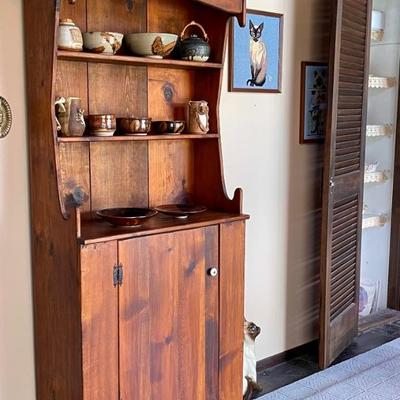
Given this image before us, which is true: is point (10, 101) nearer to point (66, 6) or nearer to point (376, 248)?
point (66, 6)

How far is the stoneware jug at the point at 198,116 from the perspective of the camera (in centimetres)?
238

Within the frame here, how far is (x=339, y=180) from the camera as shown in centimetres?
314

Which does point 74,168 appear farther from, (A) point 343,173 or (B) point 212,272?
(A) point 343,173

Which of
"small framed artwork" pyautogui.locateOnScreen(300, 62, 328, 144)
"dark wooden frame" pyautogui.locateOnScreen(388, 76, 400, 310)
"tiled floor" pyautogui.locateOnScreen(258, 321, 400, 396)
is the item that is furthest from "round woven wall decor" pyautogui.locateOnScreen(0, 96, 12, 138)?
"dark wooden frame" pyautogui.locateOnScreen(388, 76, 400, 310)

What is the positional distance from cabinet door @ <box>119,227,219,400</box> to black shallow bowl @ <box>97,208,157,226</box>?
80 mm

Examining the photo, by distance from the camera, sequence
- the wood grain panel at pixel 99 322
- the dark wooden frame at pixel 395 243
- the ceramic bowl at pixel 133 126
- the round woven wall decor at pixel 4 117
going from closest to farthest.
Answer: the wood grain panel at pixel 99 322 → the round woven wall decor at pixel 4 117 → the ceramic bowl at pixel 133 126 → the dark wooden frame at pixel 395 243

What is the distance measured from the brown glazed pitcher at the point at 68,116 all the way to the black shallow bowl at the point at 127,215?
31 cm

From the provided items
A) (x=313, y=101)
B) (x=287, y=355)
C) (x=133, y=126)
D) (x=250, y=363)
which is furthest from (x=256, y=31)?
(x=287, y=355)

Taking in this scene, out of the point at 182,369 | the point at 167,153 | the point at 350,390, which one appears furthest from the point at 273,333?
the point at 167,153

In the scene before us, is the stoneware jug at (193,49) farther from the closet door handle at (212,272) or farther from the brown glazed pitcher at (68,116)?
the closet door handle at (212,272)

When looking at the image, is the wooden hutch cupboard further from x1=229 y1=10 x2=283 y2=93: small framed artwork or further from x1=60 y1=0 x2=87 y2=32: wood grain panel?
x1=229 y1=10 x2=283 y2=93: small framed artwork

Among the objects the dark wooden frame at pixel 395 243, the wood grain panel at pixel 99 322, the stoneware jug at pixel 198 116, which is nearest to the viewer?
the wood grain panel at pixel 99 322

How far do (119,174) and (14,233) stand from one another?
46 centimetres

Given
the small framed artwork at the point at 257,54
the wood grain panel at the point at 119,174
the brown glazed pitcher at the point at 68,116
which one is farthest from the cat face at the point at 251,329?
the brown glazed pitcher at the point at 68,116
